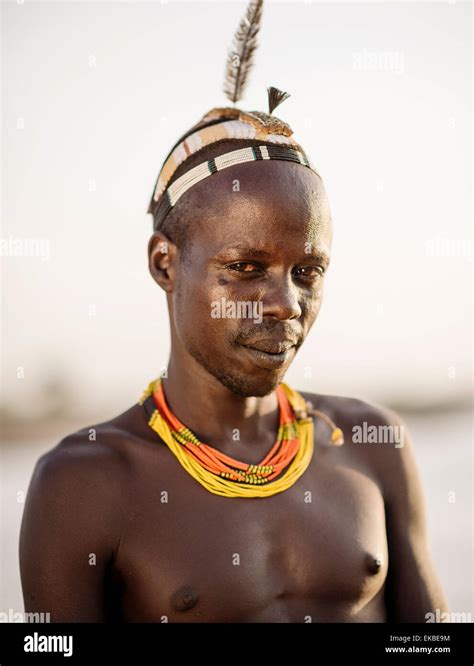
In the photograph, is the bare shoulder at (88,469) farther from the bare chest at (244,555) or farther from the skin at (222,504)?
the bare chest at (244,555)

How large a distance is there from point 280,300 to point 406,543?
4.28ft

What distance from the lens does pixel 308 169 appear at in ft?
9.96

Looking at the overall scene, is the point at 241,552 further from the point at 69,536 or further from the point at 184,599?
the point at 69,536

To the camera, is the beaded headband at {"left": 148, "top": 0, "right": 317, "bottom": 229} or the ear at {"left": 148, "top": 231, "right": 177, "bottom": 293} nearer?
the beaded headband at {"left": 148, "top": 0, "right": 317, "bottom": 229}

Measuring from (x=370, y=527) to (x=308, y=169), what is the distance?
156cm

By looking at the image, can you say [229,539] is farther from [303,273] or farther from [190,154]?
[190,154]

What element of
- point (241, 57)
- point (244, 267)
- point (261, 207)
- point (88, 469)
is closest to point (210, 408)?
point (88, 469)

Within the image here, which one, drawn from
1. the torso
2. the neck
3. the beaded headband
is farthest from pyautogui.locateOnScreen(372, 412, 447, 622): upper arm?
the beaded headband

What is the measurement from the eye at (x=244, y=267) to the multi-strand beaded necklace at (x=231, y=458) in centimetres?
→ 77

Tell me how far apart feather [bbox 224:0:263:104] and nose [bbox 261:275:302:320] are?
3.83ft

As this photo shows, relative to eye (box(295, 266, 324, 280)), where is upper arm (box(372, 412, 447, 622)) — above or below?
below

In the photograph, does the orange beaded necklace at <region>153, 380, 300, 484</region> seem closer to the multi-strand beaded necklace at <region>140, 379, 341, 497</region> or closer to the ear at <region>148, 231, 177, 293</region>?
the multi-strand beaded necklace at <region>140, 379, 341, 497</region>

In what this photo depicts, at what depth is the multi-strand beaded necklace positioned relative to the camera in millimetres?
3035
